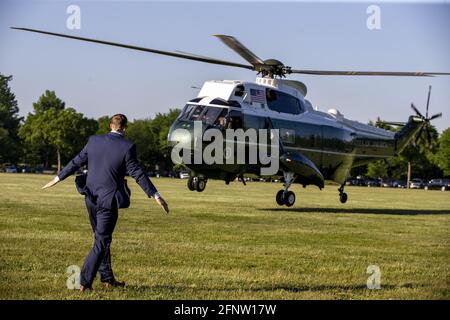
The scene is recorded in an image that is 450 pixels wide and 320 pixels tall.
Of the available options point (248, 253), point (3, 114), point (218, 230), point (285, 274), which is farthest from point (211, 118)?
point (3, 114)

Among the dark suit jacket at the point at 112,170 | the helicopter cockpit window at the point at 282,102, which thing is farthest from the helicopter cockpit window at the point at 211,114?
the dark suit jacket at the point at 112,170

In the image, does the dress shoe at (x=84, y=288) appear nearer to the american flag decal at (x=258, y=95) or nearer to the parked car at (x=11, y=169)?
the american flag decal at (x=258, y=95)

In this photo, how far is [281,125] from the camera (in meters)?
28.7

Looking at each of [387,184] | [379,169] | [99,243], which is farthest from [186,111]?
[379,169]

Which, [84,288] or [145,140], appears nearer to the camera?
[84,288]

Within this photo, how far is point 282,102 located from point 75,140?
79.3 meters

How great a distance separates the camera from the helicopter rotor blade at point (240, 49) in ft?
81.2

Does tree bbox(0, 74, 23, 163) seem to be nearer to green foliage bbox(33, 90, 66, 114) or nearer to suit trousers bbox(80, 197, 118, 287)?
green foliage bbox(33, 90, 66, 114)

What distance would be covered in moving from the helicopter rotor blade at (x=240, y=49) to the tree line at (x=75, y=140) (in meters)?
71.2

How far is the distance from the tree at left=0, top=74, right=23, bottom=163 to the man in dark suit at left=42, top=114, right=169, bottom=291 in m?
109

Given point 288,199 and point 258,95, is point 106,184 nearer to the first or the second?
point 258,95

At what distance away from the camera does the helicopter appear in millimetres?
26250

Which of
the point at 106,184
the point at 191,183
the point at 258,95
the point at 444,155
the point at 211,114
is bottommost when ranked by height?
the point at 191,183

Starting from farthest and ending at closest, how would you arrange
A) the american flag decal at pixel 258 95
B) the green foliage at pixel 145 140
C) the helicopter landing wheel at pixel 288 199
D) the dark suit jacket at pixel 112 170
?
the green foliage at pixel 145 140
the helicopter landing wheel at pixel 288 199
the american flag decal at pixel 258 95
the dark suit jacket at pixel 112 170
